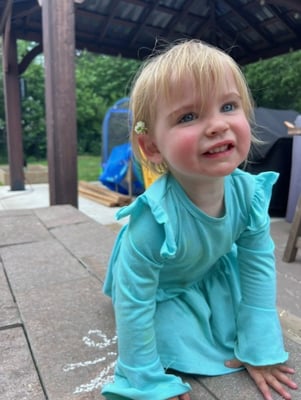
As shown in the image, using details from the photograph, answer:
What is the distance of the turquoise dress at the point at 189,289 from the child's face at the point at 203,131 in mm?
140

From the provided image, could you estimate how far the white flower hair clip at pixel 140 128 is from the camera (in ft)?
3.25

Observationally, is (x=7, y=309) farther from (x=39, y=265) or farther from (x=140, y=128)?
(x=140, y=128)

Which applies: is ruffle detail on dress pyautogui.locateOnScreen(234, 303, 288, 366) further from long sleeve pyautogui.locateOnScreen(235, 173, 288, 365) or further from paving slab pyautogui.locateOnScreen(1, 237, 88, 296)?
paving slab pyautogui.locateOnScreen(1, 237, 88, 296)

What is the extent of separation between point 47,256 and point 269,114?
4.15 m

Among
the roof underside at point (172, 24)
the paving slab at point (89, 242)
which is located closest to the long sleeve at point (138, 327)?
the paving slab at point (89, 242)

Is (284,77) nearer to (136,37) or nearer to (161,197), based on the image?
(136,37)

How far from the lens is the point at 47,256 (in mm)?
2127

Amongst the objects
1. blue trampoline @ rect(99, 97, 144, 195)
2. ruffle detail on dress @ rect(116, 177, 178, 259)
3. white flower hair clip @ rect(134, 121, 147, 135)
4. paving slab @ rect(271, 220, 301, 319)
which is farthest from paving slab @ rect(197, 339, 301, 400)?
blue trampoline @ rect(99, 97, 144, 195)

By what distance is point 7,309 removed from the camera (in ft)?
4.90

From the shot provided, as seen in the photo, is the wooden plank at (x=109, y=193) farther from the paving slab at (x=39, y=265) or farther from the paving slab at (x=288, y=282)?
the paving slab at (x=39, y=265)

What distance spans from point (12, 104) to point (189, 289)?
20.6 ft

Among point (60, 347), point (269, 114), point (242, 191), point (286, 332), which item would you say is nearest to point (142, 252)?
point (242, 191)

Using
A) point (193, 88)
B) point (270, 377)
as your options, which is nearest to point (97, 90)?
point (193, 88)

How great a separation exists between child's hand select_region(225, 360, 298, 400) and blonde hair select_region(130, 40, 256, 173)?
698 millimetres
